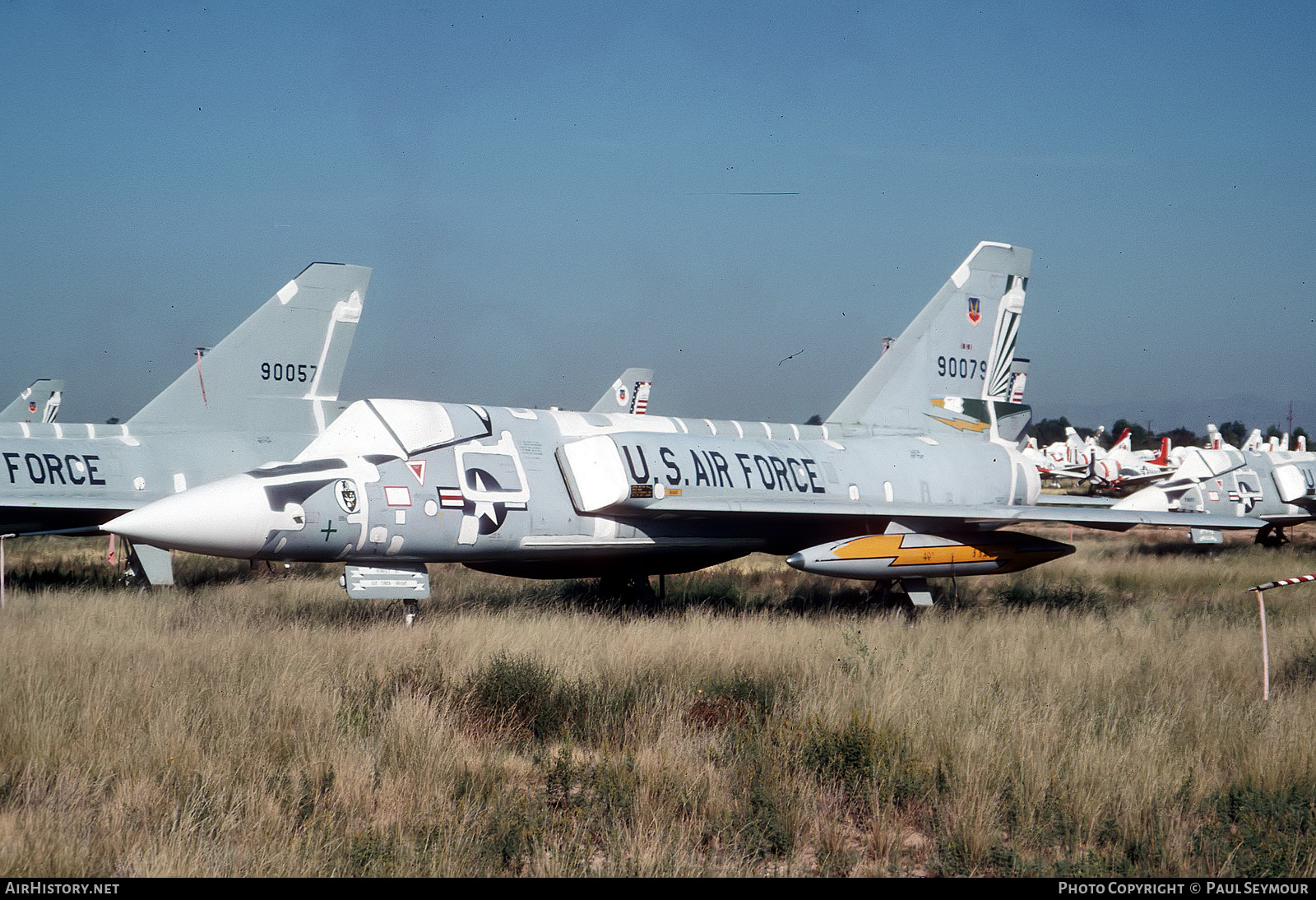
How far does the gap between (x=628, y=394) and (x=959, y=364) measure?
45.7 ft

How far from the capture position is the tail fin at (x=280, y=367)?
1702 cm

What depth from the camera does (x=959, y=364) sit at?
52.9 feet

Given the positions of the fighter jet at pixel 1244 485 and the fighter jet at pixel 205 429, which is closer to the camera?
the fighter jet at pixel 205 429

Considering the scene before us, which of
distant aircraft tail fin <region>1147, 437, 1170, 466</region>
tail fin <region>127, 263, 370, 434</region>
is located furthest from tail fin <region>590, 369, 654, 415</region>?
distant aircraft tail fin <region>1147, 437, 1170, 466</region>

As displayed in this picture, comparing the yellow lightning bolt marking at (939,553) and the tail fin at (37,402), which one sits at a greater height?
the tail fin at (37,402)

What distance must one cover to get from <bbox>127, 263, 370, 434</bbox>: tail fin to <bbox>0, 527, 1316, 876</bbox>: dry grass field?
6.13 m

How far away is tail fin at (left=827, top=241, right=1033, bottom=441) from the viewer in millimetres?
15734

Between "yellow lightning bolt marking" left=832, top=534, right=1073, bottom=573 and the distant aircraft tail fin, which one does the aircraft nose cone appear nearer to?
"yellow lightning bolt marking" left=832, top=534, right=1073, bottom=573

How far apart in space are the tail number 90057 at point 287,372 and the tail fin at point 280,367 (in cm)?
1

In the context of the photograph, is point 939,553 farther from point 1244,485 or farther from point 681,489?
point 1244,485

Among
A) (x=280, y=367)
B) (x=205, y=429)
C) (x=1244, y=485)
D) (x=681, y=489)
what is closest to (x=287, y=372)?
(x=280, y=367)

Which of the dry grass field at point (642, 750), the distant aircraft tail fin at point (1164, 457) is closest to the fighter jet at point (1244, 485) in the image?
the dry grass field at point (642, 750)

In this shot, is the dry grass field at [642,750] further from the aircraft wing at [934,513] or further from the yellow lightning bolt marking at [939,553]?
the aircraft wing at [934,513]

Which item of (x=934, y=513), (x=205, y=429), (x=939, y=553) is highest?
(x=205, y=429)
